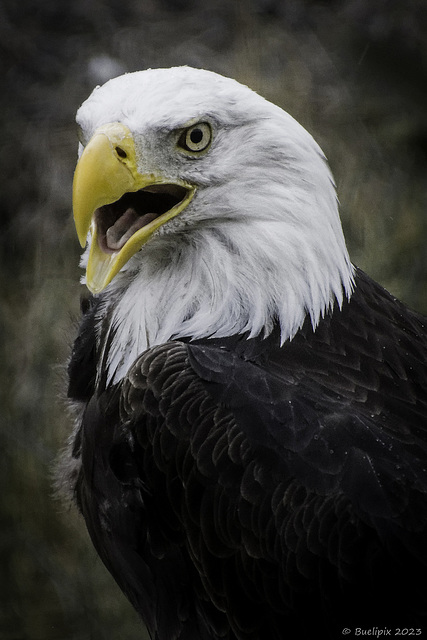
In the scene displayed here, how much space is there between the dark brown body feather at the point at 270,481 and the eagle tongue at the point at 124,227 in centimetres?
32

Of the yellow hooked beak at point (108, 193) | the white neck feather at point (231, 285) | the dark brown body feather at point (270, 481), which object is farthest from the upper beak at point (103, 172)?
the dark brown body feather at point (270, 481)

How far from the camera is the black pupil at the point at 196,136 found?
2.48 metres

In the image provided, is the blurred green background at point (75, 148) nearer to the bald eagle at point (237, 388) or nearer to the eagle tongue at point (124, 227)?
the bald eagle at point (237, 388)

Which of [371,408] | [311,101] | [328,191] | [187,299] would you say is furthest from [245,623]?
[311,101]

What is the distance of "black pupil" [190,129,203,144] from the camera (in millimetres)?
2482

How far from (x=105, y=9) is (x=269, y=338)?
4060mm

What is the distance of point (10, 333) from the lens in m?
5.24

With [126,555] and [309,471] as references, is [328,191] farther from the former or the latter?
[126,555]

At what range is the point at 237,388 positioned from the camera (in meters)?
2.37

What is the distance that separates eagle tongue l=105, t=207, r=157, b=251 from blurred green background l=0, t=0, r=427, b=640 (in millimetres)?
2453

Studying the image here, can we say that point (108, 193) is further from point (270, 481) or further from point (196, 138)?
point (270, 481)

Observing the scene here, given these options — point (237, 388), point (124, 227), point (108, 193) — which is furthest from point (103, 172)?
point (237, 388)

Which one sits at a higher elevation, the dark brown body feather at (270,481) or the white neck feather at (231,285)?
the white neck feather at (231,285)

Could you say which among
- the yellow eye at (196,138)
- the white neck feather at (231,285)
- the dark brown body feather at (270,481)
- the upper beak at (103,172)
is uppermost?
the yellow eye at (196,138)
